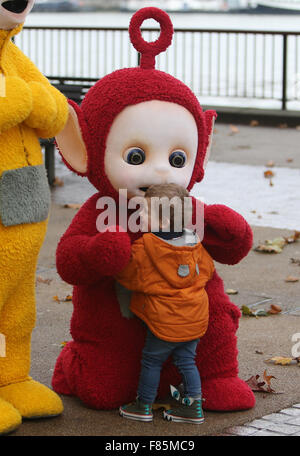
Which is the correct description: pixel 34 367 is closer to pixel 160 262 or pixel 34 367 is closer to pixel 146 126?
pixel 160 262

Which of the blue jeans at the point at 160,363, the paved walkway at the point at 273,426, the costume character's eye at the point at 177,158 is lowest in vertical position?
the paved walkway at the point at 273,426

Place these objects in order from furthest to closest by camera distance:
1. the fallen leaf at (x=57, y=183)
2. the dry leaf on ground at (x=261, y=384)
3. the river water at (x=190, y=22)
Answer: the river water at (x=190, y=22) < the fallen leaf at (x=57, y=183) < the dry leaf on ground at (x=261, y=384)

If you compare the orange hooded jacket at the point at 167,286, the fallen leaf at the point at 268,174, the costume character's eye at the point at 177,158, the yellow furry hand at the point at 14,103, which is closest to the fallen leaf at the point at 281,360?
the orange hooded jacket at the point at 167,286

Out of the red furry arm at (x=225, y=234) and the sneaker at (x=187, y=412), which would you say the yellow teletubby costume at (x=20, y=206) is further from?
the red furry arm at (x=225, y=234)

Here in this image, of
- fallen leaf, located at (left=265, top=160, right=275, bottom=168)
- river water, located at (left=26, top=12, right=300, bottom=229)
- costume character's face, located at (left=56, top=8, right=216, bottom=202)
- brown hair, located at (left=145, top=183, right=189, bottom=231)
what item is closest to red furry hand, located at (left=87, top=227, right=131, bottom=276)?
brown hair, located at (left=145, top=183, right=189, bottom=231)

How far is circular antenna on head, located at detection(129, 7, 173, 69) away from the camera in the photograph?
180 inches

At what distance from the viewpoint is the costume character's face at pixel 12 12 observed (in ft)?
13.5

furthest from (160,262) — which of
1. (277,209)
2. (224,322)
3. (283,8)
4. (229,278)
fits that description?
(283,8)

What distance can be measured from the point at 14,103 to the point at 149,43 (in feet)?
2.86

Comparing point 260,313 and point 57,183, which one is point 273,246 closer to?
point 260,313

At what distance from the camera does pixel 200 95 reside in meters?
17.2

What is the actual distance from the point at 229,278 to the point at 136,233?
8.30ft

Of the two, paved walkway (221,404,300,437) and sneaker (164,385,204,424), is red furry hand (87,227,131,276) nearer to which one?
sneaker (164,385,204,424)

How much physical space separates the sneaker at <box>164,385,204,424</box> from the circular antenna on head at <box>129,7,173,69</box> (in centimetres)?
161
